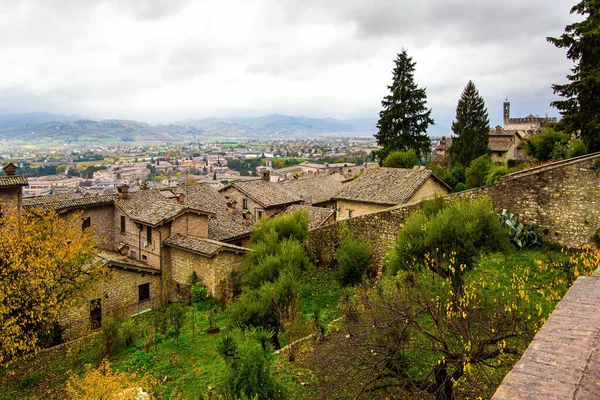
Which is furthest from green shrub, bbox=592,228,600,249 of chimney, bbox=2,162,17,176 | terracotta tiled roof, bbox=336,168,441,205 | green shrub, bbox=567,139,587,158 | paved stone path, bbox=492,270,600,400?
chimney, bbox=2,162,17,176

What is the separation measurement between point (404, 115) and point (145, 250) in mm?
25169

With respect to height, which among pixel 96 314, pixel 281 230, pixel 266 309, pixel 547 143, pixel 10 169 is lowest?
pixel 96 314

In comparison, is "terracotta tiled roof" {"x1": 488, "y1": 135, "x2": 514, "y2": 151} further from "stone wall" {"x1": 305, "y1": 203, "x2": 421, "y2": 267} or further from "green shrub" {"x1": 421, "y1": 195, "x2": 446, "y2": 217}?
"green shrub" {"x1": 421, "y1": 195, "x2": 446, "y2": 217}

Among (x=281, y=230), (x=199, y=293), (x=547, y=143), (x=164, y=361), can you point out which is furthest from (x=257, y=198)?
(x=164, y=361)

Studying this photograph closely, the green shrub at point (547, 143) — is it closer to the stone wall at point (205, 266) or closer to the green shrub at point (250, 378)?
the stone wall at point (205, 266)

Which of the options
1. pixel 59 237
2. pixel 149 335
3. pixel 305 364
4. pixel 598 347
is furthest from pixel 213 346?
pixel 598 347

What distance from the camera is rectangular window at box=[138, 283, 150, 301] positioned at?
74.3ft

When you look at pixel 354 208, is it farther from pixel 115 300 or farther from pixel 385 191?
pixel 115 300

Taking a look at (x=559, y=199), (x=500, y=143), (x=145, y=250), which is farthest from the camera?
(x=500, y=143)

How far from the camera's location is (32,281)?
1481 cm

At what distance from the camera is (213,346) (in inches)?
587

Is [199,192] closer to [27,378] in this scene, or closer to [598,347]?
[27,378]

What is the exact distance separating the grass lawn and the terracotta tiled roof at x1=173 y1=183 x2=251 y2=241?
33.8 ft

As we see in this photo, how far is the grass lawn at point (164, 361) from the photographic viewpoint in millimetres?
12477
